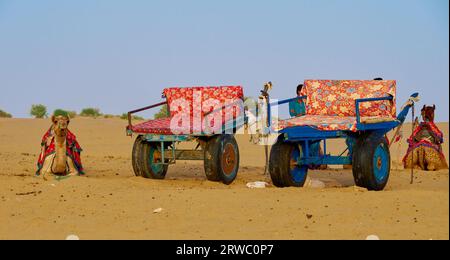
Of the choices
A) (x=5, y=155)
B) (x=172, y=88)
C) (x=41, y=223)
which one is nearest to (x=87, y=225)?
(x=41, y=223)

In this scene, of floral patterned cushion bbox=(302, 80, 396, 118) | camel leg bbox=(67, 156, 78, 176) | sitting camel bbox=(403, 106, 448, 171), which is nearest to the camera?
floral patterned cushion bbox=(302, 80, 396, 118)

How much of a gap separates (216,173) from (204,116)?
109cm

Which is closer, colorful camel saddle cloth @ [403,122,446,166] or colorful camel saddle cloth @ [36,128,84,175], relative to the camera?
colorful camel saddle cloth @ [36,128,84,175]

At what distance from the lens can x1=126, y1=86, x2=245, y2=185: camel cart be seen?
13320 millimetres

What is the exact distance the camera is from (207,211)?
32.5 ft

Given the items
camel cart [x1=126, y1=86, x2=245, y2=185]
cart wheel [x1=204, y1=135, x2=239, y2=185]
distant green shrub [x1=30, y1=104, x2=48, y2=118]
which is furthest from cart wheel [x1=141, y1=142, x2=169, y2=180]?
distant green shrub [x1=30, y1=104, x2=48, y2=118]

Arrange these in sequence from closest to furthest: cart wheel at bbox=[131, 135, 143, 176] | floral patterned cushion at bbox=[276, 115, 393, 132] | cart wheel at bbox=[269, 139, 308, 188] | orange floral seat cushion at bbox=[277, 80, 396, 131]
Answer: floral patterned cushion at bbox=[276, 115, 393, 132], cart wheel at bbox=[269, 139, 308, 188], orange floral seat cushion at bbox=[277, 80, 396, 131], cart wheel at bbox=[131, 135, 143, 176]

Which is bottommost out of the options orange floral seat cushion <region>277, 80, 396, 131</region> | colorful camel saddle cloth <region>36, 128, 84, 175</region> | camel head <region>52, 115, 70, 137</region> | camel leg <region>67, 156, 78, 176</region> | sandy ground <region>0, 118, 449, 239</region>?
sandy ground <region>0, 118, 449, 239</region>

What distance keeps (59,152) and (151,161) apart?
5.24ft

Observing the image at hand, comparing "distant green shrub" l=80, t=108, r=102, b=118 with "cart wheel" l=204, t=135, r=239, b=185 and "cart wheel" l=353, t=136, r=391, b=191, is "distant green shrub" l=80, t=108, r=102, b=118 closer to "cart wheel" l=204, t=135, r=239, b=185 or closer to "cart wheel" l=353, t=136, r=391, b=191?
"cart wheel" l=204, t=135, r=239, b=185

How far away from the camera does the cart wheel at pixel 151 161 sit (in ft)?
46.0

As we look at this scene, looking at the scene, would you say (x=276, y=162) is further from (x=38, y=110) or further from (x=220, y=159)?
(x=38, y=110)

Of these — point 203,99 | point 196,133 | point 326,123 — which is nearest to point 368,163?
point 326,123
